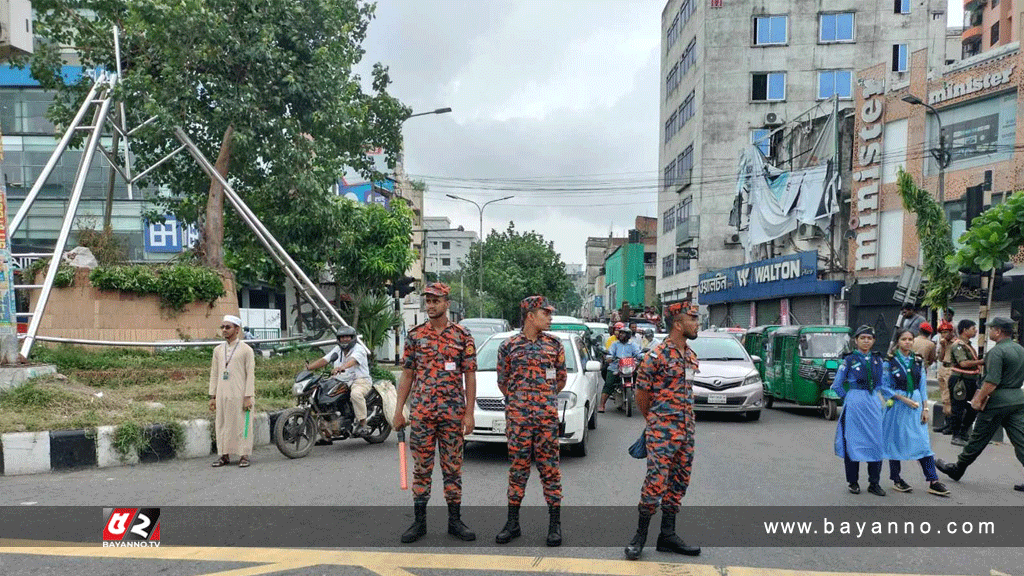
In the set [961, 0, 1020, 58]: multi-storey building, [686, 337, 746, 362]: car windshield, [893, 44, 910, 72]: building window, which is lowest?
[686, 337, 746, 362]: car windshield

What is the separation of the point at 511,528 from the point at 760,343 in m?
12.4

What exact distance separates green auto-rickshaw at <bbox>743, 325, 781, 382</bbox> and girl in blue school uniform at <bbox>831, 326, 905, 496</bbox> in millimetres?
8161

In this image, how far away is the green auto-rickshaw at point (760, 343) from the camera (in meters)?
15.8

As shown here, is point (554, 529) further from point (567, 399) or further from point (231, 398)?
point (231, 398)

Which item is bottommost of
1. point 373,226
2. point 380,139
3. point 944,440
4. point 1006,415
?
point 944,440

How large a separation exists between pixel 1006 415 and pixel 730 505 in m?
2.97

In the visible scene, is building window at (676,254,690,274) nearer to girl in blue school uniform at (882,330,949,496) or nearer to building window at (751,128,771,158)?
building window at (751,128,771,158)

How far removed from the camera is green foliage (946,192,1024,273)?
991 cm

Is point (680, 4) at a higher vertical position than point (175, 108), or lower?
higher

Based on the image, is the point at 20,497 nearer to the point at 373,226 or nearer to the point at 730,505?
the point at 730,505

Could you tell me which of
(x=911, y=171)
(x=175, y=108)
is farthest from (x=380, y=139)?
(x=911, y=171)

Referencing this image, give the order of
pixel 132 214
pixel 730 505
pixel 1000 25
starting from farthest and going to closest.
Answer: pixel 1000 25 → pixel 132 214 → pixel 730 505

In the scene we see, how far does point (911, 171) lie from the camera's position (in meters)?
27.1
